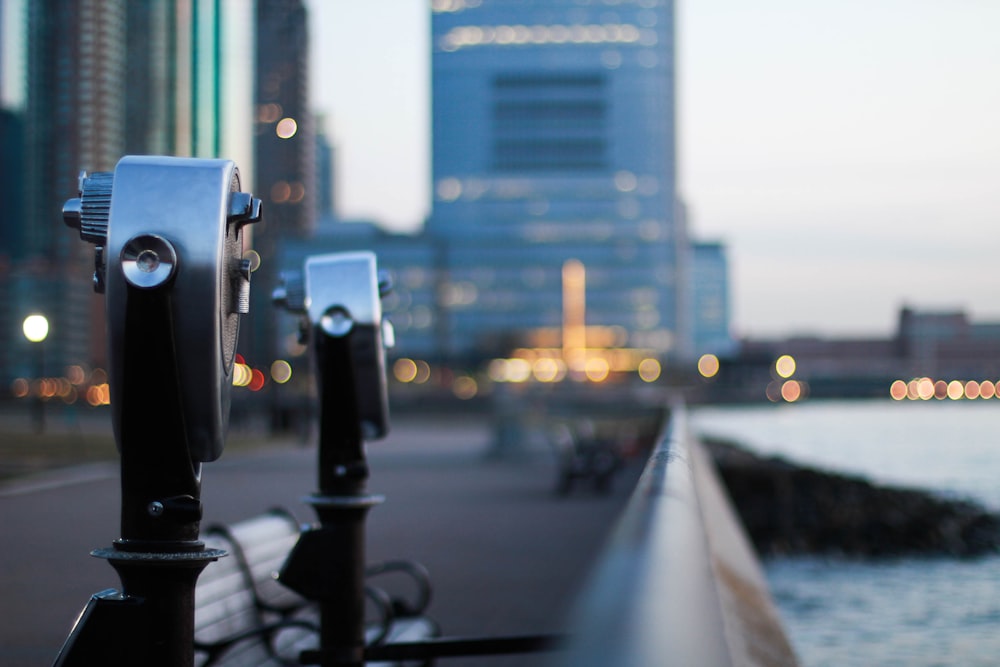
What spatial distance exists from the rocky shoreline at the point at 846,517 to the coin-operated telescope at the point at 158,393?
19349 mm

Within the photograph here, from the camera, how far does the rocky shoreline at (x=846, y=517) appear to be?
22.0m

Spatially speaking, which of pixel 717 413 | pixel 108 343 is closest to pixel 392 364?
pixel 717 413

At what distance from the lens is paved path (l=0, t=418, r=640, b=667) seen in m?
8.79

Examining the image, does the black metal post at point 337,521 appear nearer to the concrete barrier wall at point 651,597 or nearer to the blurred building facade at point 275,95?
the concrete barrier wall at point 651,597

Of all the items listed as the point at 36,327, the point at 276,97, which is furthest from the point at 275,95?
the point at 36,327

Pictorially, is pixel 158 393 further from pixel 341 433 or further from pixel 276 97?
pixel 276 97

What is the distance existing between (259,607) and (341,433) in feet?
4.34

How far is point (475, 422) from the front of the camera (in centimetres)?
6112

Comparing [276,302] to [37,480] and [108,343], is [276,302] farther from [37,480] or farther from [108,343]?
[37,480]

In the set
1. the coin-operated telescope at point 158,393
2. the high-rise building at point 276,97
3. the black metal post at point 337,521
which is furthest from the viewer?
the high-rise building at point 276,97

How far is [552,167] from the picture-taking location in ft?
511

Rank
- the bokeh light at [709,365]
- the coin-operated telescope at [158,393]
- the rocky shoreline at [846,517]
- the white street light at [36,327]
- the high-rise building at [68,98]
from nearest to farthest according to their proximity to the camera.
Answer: the coin-operated telescope at [158,393]
the rocky shoreline at [846,517]
the high-rise building at [68,98]
the white street light at [36,327]
the bokeh light at [709,365]

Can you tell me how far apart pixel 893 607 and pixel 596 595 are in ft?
49.7

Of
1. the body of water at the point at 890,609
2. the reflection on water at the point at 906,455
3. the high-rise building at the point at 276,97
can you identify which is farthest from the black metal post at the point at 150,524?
the high-rise building at the point at 276,97
